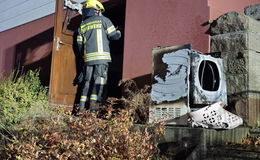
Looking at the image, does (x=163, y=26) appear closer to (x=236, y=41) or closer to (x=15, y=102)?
(x=236, y=41)

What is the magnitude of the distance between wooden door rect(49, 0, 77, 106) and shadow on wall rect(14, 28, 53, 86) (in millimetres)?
2044

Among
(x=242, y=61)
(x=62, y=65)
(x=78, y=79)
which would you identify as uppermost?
(x=62, y=65)

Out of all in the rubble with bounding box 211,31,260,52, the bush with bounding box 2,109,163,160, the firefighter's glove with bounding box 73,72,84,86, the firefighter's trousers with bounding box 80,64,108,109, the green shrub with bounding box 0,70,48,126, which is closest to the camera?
the bush with bounding box 2,109,163,160

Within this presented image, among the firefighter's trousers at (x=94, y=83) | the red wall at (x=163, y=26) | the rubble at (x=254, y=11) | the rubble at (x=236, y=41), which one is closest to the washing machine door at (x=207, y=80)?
the rubble at (x=236, y=41)

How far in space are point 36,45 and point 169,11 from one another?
4.98 m

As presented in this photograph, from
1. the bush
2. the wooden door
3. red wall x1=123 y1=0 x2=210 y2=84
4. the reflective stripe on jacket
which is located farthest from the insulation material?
the wooden door

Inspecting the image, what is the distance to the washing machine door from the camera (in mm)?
4355

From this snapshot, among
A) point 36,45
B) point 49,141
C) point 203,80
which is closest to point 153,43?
point 203,80

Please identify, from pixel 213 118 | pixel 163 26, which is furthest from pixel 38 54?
pixel 213 118

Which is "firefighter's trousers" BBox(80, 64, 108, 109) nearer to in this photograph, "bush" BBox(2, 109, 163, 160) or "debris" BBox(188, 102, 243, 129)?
"bush" BBox(2, 109, 163, 160)

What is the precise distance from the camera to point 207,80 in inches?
193

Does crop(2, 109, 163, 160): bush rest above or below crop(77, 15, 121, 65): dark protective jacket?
below

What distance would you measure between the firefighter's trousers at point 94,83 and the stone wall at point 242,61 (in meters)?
2.22

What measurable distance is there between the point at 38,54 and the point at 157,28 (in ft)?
14.9
